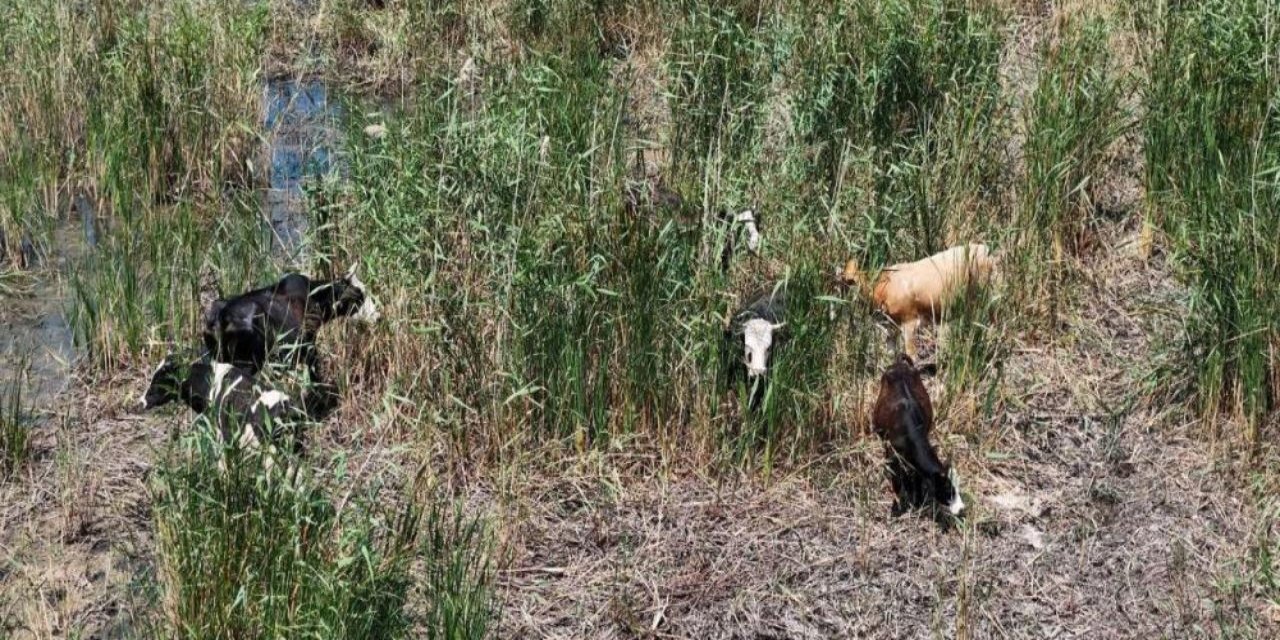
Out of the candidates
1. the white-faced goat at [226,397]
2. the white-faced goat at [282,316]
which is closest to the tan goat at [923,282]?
the white-faced goat at [282,316]

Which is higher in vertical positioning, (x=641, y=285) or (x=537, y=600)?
(x=641, y=285)

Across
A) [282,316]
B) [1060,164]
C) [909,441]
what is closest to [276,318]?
[282,316]

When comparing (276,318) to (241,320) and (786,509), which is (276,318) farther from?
(786,509)

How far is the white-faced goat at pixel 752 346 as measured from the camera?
19.1 ft

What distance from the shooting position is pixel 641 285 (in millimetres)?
6043

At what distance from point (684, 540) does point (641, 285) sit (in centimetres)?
108

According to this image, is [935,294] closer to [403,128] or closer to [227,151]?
[403,128]

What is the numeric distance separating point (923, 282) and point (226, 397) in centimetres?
277

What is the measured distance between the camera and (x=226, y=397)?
565 cm

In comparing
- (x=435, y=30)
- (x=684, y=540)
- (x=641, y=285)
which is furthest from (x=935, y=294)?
(x=435, y=30)

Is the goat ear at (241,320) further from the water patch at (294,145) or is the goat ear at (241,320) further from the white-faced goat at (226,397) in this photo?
the water patch at (294,145)

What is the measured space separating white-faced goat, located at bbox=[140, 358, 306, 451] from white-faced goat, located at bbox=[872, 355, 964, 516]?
81.9 inches

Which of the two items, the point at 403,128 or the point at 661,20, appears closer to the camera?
the point at 403,128

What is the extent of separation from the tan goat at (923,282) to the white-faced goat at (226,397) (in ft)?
7.53
